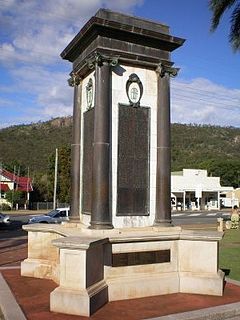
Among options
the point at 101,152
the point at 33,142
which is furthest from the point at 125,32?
the point at 33,142

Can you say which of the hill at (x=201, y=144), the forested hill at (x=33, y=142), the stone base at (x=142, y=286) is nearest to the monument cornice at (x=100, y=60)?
the stone base at (x=142, y=286)

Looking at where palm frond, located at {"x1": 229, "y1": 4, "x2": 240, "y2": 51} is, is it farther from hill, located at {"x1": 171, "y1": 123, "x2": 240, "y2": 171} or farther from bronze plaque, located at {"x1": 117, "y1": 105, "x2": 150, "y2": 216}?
hill, located at {"x1": 171, "y1": 123, "x2": 240, "y2": 171}

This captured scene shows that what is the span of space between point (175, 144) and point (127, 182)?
117941 millimetres

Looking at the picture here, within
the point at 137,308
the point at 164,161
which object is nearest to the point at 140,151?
the point at 164,161

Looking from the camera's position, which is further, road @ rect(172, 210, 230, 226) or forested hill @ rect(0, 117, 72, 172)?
forested hill @ rect(0, 117, 72, 172)

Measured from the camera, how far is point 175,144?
128 metres

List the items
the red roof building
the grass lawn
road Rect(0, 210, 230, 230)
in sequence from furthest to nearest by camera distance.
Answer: the red roof building
road Rect(0, 210, 230, 230)
the grass lawn

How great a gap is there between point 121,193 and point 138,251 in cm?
149

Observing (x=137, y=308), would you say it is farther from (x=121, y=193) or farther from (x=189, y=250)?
(x=121, y=193)

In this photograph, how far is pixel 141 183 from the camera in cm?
1092

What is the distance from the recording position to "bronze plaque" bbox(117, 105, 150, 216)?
10617 mm

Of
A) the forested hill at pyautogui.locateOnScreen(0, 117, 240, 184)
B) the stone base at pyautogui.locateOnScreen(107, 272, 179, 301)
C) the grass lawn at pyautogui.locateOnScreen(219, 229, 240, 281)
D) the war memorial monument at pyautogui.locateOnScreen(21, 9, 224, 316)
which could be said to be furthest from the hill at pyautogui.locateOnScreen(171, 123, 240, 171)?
the stone base at pyautogui.locateOnScreen(107, 272, 179, 301)

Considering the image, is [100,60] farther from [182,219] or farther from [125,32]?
[182,219]

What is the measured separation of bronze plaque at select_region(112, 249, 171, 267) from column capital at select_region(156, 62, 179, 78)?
14.1 feet
